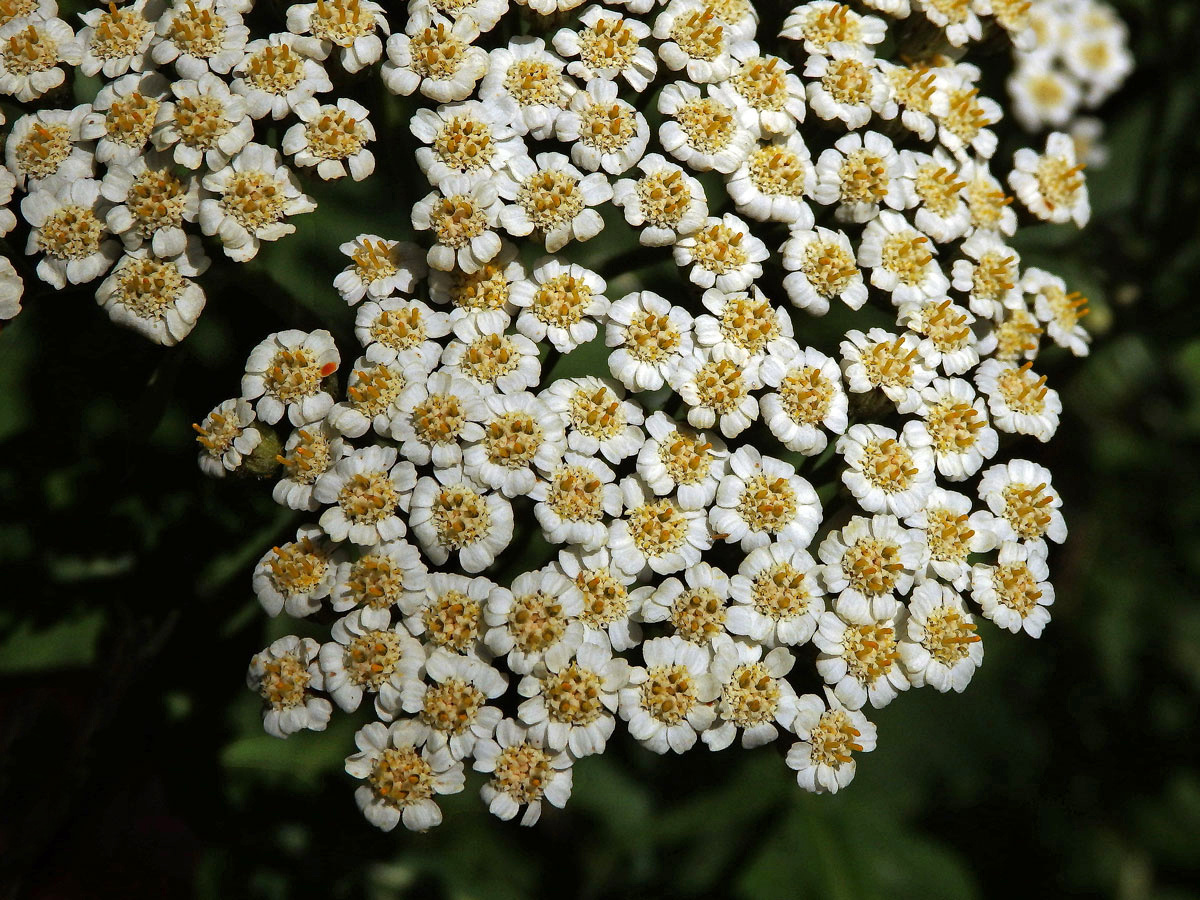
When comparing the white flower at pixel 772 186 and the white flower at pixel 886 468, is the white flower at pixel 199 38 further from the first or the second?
the white flower at pixel 886 468

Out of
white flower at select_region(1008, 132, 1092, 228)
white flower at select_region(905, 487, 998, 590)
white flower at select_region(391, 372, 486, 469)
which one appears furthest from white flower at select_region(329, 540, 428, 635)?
white flower at select_region(1008, 132, 1092, 228)

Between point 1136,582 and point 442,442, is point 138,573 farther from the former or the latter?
point 1136,582

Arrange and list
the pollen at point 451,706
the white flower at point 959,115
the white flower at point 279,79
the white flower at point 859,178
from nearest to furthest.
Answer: the pollen at point 451,706
the white flower at point 279,79
the white flower at point 859,178
the white flower at point 959,115

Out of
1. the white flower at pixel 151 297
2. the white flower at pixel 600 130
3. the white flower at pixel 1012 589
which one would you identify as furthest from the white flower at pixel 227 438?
the white flower at pixel 1012 589

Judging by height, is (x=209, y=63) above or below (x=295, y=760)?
above

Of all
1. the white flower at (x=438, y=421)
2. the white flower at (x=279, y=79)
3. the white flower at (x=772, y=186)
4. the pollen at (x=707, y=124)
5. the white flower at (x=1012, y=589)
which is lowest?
the white flower at (x=1012, y=589)

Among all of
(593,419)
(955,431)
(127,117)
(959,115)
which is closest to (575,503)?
(593,419)

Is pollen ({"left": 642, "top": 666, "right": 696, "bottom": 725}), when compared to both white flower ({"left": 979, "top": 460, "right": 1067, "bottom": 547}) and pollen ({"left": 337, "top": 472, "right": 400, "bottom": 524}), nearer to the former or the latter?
pollen ({"left": 337, "top": 472, "right": 400, "bottom": 524})

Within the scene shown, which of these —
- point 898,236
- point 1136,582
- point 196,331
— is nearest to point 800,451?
point 898,236
